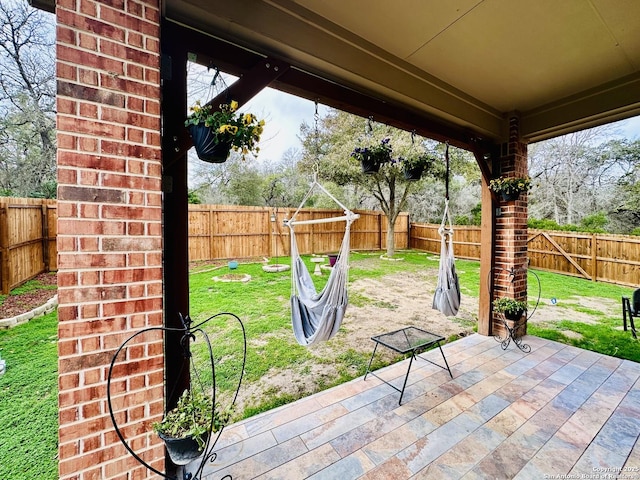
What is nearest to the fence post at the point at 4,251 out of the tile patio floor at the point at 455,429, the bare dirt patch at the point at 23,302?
the bare dirt patch at the point at 23,302

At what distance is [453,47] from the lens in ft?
5.93

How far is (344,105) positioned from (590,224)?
10.0 metres

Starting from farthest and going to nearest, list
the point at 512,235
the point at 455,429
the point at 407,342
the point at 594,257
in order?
the point at 594,257, the point at 512,235, the point at 407,342, the point at 455,429

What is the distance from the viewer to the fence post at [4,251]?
12.5 ft

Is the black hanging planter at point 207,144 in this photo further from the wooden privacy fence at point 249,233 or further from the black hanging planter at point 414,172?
the wooden privacy fence at point 249,233

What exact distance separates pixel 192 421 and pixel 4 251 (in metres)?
4.82

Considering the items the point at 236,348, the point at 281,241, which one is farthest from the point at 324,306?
the point at 281,241

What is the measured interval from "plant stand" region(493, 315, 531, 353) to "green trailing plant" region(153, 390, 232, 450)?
2.86 m

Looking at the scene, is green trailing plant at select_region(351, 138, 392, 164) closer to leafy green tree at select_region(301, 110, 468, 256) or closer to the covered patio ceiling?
the covered patio ceiling

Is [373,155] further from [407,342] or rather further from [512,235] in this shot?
[512,235]

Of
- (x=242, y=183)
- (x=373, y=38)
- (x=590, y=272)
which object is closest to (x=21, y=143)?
(x=242, y=183)

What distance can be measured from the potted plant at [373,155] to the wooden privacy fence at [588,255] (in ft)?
21.4

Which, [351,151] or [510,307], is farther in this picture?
[351,151]

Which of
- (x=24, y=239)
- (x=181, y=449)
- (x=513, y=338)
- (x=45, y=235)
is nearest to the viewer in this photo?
(x=181, y=449)
